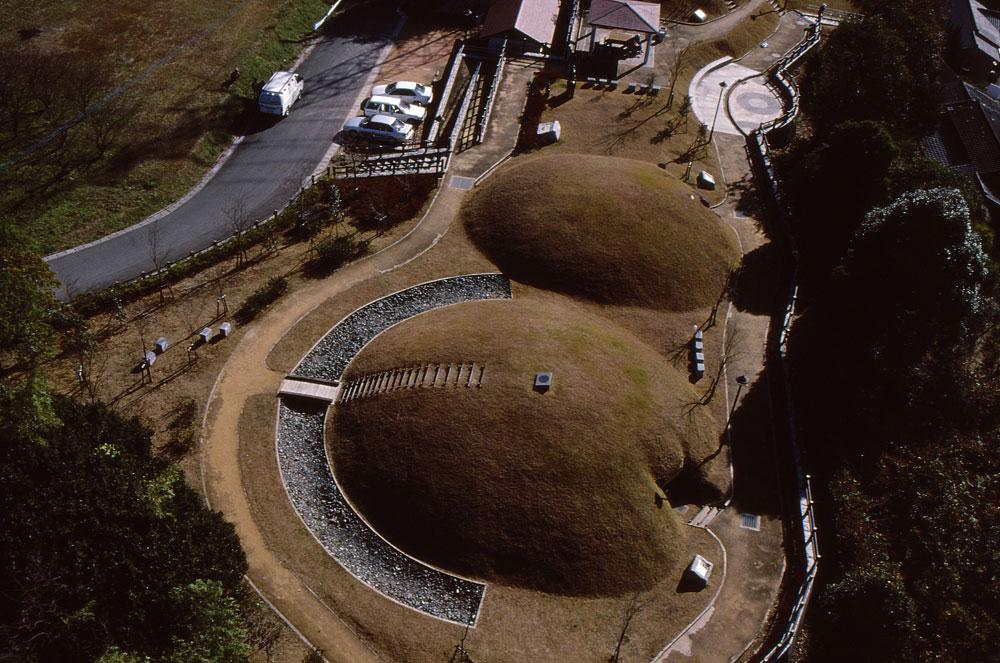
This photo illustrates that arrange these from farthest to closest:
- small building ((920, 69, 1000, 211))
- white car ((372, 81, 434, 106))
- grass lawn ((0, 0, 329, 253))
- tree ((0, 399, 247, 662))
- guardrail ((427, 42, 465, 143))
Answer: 1. small building ((920, 69, 1000, 211))
2. white car ((372, 81, 434, 106))
3. guardrail ((427, 42, 465, 143))
4. grass lawn ((0, 0, 329, 253))
5. tree ((0, 399, 247, 662))

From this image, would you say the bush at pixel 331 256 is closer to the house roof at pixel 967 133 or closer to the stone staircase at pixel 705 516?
the stone staircase at pixel 705 516

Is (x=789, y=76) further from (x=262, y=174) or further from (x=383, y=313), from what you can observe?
(x=262, y=174)

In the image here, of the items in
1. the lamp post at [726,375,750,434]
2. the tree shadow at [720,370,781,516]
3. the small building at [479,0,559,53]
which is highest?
the small building at [479,0,559,53]

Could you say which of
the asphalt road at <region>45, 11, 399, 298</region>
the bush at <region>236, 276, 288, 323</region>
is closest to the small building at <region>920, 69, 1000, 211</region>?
the asphalt road at <region>45, 11, 399, 298</region>

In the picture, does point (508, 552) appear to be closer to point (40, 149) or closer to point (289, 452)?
point (289, 452)

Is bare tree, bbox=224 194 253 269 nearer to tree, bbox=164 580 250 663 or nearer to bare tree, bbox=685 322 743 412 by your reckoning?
tree, bbox=164 580 250 663

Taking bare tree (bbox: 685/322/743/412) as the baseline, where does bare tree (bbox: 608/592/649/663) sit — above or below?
below

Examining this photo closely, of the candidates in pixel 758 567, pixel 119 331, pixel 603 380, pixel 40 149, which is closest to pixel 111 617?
pixel 119 331
